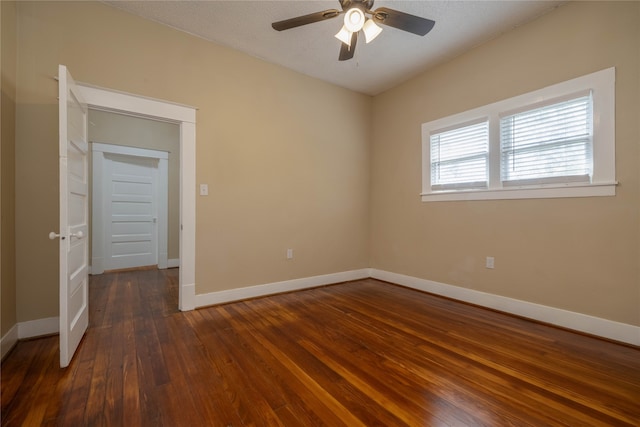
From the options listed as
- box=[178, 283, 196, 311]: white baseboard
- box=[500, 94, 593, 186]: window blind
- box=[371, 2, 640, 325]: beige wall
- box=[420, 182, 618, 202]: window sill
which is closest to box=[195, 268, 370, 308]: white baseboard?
box=[178, 283, 196, 311]: white baseboard

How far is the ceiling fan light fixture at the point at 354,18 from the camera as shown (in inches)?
72.3

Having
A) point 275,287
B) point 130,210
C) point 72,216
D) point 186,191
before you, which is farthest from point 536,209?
point 130,210

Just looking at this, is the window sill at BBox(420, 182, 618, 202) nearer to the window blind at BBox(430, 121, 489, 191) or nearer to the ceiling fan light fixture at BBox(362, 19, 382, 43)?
the window blind at BBox(430, 121, 489, 191)

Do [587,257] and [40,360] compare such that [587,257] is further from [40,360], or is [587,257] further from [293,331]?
[40,360]

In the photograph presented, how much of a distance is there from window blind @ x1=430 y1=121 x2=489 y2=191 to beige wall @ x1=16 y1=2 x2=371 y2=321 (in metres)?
1.17

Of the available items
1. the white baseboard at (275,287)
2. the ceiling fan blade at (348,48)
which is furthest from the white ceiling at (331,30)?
the white baseboard at (275,287)

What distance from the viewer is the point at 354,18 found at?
1861mm

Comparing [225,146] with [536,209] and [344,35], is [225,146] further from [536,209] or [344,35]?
[536,209]

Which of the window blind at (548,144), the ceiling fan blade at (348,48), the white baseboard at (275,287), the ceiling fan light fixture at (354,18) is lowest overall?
the white baseboard at (275,287)

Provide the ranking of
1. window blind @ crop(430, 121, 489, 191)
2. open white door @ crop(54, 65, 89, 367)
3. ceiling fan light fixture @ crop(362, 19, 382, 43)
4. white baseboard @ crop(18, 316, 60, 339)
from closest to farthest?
open white door @ crop(54, 65, 89, 367), ceiling fan light fixture @ crop(362, 19, 382, 43), white baseboard @ crop(18, 316, 60, 339), window blind @ crop(430, 121, 489, 191)

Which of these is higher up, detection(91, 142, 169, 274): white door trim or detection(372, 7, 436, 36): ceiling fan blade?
detection(372, 7, 436, 36): ceiling fan blade

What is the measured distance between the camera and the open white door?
5.58 feet

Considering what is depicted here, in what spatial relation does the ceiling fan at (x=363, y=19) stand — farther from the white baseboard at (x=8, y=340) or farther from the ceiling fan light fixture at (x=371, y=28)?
the white baseboard at (x=8, y=340)

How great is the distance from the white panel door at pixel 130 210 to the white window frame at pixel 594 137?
5103 millimetres
